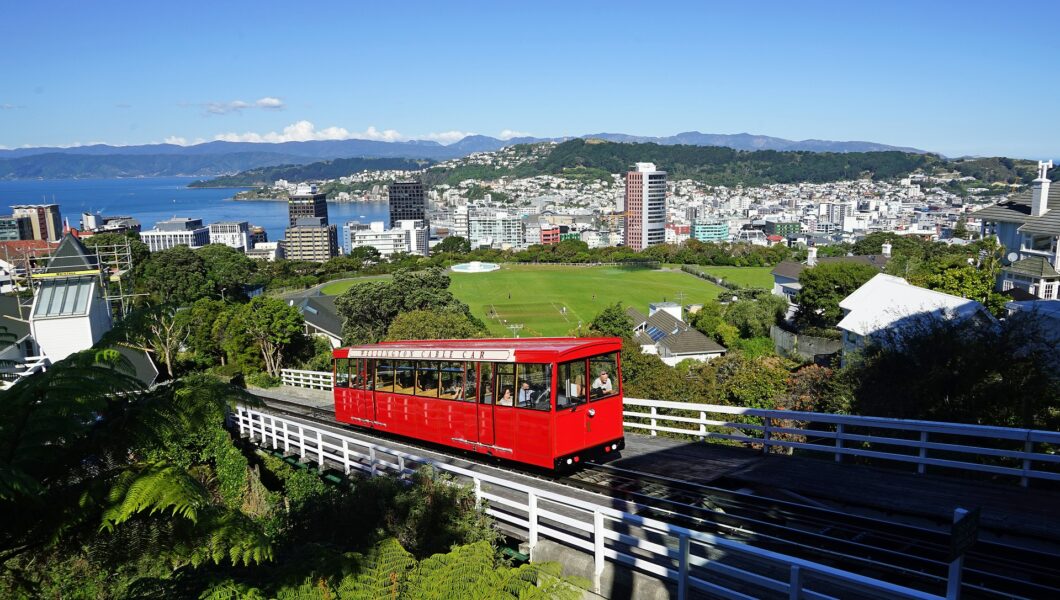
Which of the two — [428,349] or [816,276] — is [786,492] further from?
[816,276]

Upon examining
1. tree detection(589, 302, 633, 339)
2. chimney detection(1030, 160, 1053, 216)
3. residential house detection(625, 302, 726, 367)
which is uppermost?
chimney detection(1030, 160, 1053, 216)

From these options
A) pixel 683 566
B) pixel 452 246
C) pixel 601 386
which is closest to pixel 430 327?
pixel 601 386

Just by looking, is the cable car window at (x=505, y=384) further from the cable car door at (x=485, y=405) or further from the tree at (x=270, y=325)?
the tree at (x=270, y=325)

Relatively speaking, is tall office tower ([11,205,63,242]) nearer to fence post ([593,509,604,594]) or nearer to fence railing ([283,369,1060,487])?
fence railing ([283,369,1060,487])

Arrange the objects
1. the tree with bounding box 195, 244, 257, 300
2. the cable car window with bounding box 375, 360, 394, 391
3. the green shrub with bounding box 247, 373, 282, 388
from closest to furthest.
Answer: the cable car window with bounding box 375, 360, 394, 391 → the green shrub with bounding box 247, 373, 282, 388 → the tree with bounding box 195, 244, 257, 300

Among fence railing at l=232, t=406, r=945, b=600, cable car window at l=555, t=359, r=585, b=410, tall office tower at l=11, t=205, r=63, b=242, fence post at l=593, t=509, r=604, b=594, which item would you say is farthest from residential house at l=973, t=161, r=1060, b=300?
tall office tower at l=11, t=205, r=63, b=242

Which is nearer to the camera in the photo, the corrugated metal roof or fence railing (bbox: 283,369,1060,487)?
fence railing (bbox: 283,369,1060,487)

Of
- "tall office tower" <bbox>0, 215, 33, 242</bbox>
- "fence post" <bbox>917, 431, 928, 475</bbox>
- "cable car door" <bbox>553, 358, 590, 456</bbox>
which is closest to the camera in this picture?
"fence post" <bbox>917, 431, 928, 475</bbox>

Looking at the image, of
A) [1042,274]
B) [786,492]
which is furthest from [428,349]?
[1042,274]

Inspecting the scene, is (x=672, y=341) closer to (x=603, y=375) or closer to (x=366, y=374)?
(x=366, y=374)
